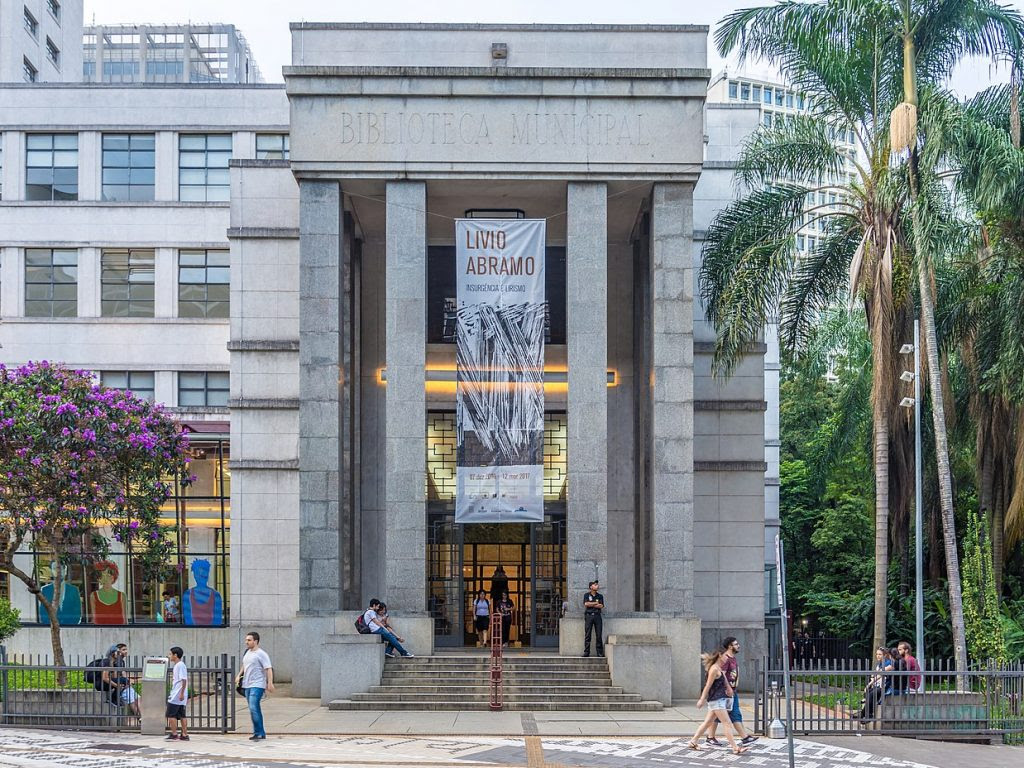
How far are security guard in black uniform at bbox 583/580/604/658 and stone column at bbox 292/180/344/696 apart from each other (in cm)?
546

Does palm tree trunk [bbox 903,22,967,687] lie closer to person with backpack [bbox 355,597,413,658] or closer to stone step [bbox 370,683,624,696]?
stone step [bbox 370,683,624,696]

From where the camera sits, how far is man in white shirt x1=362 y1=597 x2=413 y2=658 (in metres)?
26.0

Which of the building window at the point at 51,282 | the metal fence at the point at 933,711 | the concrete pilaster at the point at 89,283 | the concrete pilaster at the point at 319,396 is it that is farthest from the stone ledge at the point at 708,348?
the building window at the point at 51,282

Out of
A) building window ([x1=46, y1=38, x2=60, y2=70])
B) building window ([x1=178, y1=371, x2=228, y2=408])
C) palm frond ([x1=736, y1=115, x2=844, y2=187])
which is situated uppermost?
building window ([x1=46, y1=38, x2=60, y2=70])

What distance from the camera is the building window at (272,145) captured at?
41438 mm

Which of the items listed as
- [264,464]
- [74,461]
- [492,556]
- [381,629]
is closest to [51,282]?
[264,464]

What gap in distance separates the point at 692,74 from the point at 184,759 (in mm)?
17781

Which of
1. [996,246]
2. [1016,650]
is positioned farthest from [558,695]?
[996,246]

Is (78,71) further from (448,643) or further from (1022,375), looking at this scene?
(1022,375)

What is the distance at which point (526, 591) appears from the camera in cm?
3253

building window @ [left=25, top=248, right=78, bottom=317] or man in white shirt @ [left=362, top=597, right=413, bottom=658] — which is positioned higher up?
building window @ [left=25, top=248, right=78, bottom=317]

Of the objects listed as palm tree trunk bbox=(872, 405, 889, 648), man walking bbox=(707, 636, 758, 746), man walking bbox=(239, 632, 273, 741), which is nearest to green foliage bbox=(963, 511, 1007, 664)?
palm tree trunk bbox=(872, 405, 889, 648)

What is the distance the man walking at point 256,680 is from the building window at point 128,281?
70.9ft

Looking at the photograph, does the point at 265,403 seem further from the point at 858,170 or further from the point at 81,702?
the point at 858,170
